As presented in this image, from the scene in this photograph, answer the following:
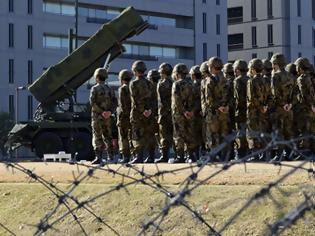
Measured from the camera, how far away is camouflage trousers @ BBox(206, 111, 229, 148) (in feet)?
49.5

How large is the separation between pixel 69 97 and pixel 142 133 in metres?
10.5

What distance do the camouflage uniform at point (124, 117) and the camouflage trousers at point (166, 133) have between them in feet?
2.10

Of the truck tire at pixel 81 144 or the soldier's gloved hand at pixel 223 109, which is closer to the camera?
the soldier's gloved hand at pixel 223 109

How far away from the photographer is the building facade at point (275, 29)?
238 feet

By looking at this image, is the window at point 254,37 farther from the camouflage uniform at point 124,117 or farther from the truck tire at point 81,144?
the camouflage uniform at point 124,117

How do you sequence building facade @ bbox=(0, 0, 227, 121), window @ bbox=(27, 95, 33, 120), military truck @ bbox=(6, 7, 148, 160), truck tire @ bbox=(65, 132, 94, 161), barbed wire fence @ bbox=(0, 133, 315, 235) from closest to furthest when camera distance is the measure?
1. barbed wire fence @ bbox=(0, 133, 315, 235)
2. military truck @ bbox=(6, 7, 148, 160)
3. truck tire @ bbox=(65, 132, 94, 161)
4. window @ bbox=(27, 95, 33, 120)
5. building facade @ bbox=(0, 0, 227, 121)

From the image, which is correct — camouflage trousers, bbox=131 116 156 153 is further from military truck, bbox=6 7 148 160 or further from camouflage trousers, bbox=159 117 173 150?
military truck, bbox=6 7 148 160

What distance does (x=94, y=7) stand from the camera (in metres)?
64.2

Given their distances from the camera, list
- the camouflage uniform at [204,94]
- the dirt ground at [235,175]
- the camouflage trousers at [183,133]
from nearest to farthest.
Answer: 1. the dirt ground at [235,175]
2. the camouflage uniform at [204,94]
3. the camouflage trousers at [183,133]

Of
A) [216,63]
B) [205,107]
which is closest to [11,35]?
[205,107]

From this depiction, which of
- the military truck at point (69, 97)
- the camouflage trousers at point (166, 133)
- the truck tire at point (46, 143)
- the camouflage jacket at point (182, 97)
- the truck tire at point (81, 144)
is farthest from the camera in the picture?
the truck tire at point (46, 143)

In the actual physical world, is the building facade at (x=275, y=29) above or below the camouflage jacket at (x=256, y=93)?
above

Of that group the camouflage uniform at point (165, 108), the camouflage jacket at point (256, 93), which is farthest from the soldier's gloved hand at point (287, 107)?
the camouflage uniform at point (165, 108)

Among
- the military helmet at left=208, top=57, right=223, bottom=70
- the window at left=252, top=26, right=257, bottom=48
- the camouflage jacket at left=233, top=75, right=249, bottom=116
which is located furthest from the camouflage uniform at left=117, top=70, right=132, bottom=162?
the window at left=252, top=26, right=257, bottom=48
